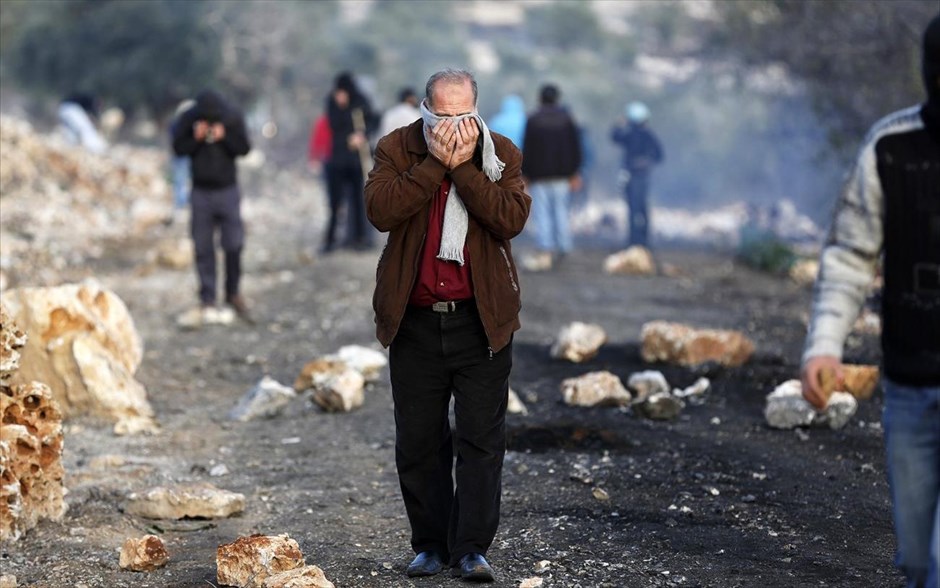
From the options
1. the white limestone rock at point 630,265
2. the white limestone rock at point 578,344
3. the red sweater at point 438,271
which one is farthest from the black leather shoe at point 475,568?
the white limestone rock at point 630,265

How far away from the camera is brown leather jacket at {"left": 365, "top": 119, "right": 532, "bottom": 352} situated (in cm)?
480

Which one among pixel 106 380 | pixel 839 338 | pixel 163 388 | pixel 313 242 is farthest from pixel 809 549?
pixel 313 242

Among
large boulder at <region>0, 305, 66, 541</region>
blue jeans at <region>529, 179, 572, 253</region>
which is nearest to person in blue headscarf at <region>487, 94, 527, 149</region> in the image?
blue jeans at <region>529, 179, 572, 253</region>

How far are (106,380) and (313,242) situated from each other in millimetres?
11822

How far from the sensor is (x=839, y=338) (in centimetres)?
374

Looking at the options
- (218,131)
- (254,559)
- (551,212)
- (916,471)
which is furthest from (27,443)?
(551,212)

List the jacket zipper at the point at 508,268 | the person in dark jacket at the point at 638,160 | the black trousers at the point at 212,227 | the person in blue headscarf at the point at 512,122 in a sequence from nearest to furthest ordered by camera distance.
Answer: the jacket zipper at the point at 508,268
the black trousers at the point at 212,227
the person in blue headscarf at the point at 512,122
the person in dark jacket at the point at 638,160

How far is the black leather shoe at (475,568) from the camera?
200 inches

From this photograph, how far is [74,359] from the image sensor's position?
8.25 m

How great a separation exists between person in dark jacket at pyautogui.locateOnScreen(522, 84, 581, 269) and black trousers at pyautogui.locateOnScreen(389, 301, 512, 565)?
11.0 m

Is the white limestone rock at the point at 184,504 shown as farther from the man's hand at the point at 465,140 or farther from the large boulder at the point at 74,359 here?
the man's hand at the point at 465,140

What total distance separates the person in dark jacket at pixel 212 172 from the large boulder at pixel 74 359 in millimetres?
3116

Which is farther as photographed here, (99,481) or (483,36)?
(483,36)

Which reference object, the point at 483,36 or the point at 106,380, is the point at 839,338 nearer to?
the point at 106,380
